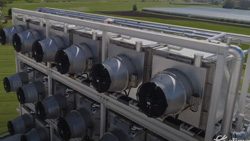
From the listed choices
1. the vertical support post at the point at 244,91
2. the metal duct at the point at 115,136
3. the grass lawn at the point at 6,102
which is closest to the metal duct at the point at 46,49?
the metal duct at the point at 115,136

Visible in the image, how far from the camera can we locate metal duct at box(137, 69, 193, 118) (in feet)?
10.8

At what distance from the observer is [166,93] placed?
3277mm

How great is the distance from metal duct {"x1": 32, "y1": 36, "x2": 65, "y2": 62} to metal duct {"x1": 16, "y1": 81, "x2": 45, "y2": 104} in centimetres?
149

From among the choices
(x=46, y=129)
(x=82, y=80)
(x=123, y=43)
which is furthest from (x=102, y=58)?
(x=46, y=129)

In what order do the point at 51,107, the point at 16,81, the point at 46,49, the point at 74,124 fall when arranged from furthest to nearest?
the point at 16,81 < the point at 51,107 < the point at 46,49 < the point at 74,124

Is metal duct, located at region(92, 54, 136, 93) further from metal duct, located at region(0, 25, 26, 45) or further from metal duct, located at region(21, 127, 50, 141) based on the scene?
metal duct, located at region(0, 25, 26, 45)

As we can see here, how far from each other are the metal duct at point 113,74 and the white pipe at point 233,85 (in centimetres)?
162

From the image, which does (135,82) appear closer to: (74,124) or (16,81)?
(74,124)

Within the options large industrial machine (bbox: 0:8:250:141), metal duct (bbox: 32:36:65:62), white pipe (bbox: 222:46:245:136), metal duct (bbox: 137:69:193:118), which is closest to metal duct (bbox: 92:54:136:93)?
large industrial machine (bbox: 0:8:250:141)

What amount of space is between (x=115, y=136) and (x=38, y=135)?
357 centimetres

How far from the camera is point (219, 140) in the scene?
3.33 meters

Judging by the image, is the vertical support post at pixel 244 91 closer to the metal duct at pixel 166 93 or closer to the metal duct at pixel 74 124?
the metal duct at pixel 166 93

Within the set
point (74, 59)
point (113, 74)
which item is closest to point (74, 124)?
point (74, 59)

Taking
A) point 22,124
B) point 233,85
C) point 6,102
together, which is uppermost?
point 233,85
